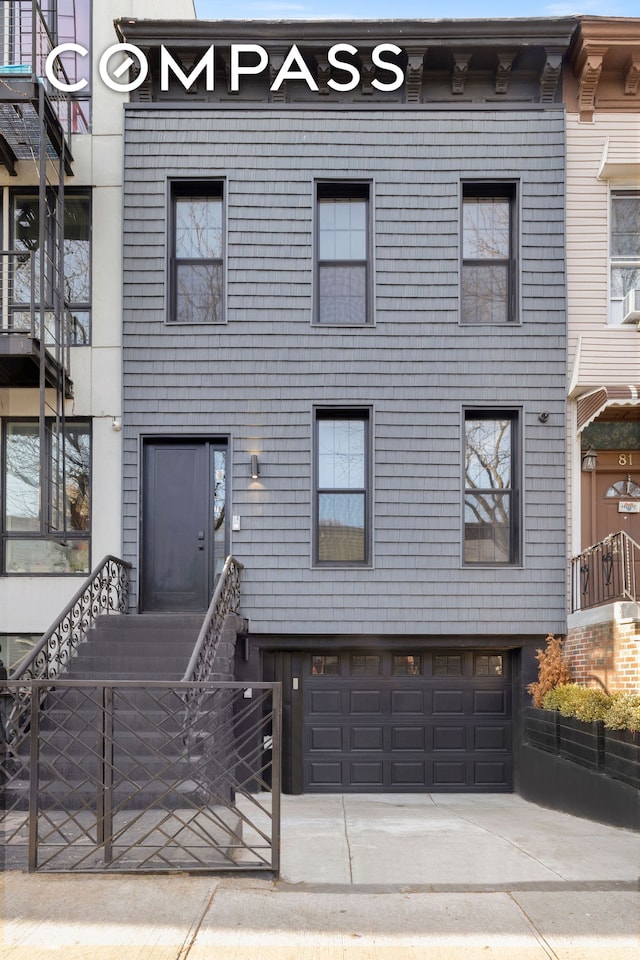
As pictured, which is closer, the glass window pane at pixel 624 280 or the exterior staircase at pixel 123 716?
the exterior staircase at pixel 123 716

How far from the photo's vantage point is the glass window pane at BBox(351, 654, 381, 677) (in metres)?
11.6

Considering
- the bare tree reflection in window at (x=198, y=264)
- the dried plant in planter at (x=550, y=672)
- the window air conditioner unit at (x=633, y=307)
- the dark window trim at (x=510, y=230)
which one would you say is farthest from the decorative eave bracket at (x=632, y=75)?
the dried plant in planter at (x=550, y=672)

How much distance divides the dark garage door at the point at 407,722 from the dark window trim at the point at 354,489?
4.11 feet

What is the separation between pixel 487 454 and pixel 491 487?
0.44 m

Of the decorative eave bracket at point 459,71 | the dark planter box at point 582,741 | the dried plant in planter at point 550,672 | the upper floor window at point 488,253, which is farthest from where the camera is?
the upper floor window at point 488,253

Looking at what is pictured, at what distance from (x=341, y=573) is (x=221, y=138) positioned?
233 inches

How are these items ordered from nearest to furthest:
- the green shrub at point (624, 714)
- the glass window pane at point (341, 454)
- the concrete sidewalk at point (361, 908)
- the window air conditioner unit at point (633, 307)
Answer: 1. the concrete sidewalk at point (361, 908)
2. the green shrub at point (624, 714)
3. the window air conditioner unit at point (633, 307)
4. the glass window pane at point (341, 454)

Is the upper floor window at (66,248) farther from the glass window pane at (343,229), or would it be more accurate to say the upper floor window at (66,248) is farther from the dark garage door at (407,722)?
the dark garage door at (407,722)

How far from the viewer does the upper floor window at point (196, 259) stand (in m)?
11.6

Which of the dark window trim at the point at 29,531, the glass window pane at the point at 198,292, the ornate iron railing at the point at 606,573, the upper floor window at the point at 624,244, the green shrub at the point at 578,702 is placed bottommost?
the green shrub at the point at 578,702

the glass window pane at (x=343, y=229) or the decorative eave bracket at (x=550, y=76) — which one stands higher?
the decorative eave bracket at (x=550, y=76)

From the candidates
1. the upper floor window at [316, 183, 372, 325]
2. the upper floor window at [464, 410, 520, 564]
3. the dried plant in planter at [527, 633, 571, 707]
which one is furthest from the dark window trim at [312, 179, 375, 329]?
the dried plant in planter at [527, 633, 571, 707]

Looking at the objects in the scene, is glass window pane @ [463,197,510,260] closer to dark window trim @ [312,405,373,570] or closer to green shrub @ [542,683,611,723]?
dark window trim @ [312,405,373,570]

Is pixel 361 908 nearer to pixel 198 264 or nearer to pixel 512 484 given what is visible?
pixel 512 484
